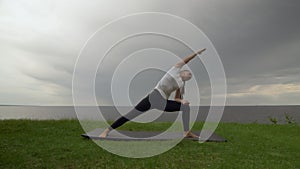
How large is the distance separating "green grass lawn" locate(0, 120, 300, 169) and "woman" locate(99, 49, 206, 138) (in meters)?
0.87

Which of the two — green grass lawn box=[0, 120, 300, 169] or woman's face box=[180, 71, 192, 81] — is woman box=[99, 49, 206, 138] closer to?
woman's face box=[180, 71, 192, 81]

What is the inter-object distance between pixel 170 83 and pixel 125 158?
2.39 meters

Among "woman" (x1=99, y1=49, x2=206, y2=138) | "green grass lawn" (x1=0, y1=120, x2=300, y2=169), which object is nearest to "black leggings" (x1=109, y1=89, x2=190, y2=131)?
"woman" (x1=99, y1=49, x2=206, y2=138)

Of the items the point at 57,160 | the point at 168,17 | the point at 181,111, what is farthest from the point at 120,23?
the point at 57,160

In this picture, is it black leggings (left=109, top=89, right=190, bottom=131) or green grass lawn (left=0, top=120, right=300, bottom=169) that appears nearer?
green grass lawn (left=0, top=120, right=300, bottom=169)

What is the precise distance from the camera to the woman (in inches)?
278

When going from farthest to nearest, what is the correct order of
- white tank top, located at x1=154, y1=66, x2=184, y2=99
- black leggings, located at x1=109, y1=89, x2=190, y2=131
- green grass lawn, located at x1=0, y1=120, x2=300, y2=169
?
1. black leggings, located at x1=109, y1=89, x2=190, y2=131
2. white tank top, located at x1=154, y1=66, x2=184, y2=99
3. green grass lawn, located at x1=0, y1=120, x2=300, y2=169

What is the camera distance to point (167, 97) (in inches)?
290

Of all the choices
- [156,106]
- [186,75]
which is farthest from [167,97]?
[186,75]

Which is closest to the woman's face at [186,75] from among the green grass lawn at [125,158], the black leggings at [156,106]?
the black leggings at [156,106]

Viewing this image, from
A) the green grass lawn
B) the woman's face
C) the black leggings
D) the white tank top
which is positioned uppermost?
the woman's face

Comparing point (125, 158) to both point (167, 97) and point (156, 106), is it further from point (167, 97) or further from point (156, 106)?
point (167, 97)

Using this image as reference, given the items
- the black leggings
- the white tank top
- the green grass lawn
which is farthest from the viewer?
the black leggings

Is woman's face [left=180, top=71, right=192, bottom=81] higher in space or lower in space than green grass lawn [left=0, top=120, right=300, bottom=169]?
higher
